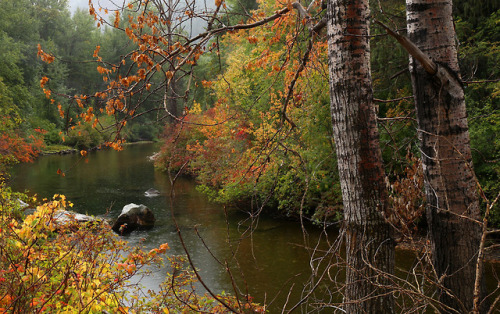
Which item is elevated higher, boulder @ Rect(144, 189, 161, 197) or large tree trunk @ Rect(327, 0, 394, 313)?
large tree trunk @ Rect(327, 0, 394, 313)

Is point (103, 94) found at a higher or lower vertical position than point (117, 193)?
higher

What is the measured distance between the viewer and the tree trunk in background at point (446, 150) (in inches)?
87.7

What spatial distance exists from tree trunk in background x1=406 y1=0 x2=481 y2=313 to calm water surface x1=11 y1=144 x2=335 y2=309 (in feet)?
2.80

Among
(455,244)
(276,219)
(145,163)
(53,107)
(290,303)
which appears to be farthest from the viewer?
(53,107)

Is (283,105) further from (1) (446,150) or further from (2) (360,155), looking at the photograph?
(1) (446,150)

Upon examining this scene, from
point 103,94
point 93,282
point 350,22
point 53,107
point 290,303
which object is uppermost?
point 53,107

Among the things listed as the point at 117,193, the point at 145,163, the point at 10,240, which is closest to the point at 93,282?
the point at 10,240

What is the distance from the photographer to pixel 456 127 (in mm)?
2254

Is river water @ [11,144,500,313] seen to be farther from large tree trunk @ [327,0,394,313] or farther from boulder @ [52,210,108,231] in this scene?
boulder @ [52,210,108,231]

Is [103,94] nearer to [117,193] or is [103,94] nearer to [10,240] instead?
[10,240]

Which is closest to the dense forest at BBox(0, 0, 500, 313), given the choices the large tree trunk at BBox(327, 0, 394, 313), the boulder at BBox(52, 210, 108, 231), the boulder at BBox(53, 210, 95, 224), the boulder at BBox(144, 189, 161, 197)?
the large tree trunk at BBox(327, 0, 394, 313)

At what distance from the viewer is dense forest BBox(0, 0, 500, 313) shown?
9.31ft

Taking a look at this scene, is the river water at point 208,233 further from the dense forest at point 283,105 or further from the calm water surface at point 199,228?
the dense forest at point 283,105

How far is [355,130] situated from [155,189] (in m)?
13.7
